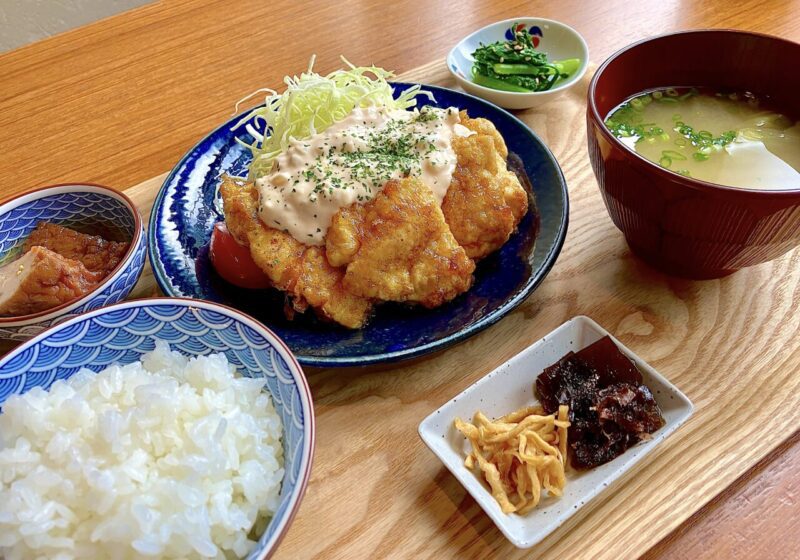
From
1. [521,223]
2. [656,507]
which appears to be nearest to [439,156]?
[521,223]

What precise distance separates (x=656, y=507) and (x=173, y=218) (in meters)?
1.66

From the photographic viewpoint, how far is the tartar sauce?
1.86 metres

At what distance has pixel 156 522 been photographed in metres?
1.20

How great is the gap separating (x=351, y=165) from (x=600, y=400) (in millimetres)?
1019

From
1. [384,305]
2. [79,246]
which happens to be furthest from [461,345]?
[79,246]

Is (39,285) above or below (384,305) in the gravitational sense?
above

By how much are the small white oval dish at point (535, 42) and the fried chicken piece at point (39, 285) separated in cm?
183

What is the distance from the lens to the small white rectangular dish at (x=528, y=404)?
1.39m

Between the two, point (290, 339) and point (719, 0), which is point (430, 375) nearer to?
point (290, 339)

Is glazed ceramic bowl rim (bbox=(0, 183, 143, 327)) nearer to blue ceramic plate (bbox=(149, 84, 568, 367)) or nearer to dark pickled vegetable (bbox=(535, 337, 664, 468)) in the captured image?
blue ceramic plate (bbox=(149, 84, 568, 367))

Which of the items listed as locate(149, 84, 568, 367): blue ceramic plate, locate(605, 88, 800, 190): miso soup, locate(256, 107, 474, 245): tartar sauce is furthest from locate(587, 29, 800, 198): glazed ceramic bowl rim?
locate(256, 107, 474, 245): tartar sauce

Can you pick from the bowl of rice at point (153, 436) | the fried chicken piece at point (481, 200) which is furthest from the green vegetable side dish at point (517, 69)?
the bowl of rice at point (153, 436)

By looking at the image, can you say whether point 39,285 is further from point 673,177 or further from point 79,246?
point 673,177

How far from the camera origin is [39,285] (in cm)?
177
